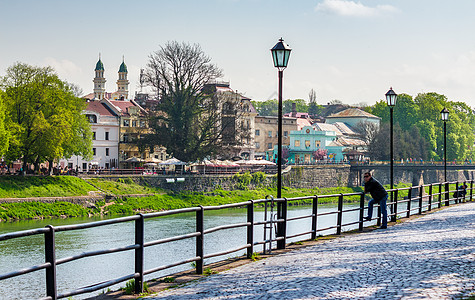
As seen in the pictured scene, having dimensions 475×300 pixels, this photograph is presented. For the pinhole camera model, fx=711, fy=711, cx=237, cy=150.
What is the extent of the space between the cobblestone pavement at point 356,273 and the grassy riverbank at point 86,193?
35908 mm

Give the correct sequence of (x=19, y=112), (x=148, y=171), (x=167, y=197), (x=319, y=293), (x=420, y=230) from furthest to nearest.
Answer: (x=148, y=171)
(x=167, y=197)
(x=19, y=112)
(x=420, y=230)
(x=319, y=293)

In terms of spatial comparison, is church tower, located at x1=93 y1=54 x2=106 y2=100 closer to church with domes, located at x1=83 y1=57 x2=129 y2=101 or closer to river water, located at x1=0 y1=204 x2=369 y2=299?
church with domes, located at x1=83 y1=57 x2=129 y2=101

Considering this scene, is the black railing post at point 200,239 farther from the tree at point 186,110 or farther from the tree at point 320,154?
the tree at point 320,154

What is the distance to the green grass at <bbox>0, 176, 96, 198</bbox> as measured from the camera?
169 feet

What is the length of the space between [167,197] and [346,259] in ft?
169

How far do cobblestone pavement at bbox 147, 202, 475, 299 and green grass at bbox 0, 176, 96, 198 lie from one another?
130ft

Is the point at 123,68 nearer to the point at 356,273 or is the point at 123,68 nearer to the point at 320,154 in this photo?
the point at 320,154

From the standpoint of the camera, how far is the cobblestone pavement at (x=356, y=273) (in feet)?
29.8

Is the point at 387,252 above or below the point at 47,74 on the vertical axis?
below

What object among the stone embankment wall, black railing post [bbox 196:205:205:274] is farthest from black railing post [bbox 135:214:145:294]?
the stone embankment wall

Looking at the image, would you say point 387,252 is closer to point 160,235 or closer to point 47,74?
point 160,235

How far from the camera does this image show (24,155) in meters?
55.9

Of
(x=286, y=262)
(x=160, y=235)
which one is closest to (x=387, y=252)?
(x=286, y=262)

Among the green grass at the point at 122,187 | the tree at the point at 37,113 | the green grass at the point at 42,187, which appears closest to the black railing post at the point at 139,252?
the green grass at the point at 42,187
